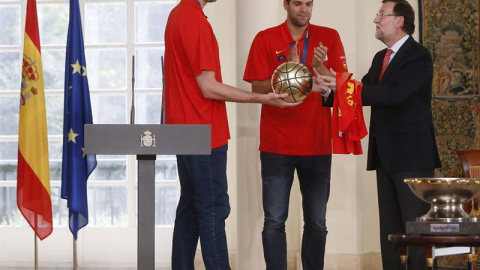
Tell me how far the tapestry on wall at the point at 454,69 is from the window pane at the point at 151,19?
196 centimetres

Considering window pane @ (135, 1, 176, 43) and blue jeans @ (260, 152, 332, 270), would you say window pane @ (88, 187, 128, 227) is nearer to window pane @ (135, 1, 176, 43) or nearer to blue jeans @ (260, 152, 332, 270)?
window pane @ (135, 1, 176, 43)

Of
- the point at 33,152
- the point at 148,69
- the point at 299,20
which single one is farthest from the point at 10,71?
the point at 299,20

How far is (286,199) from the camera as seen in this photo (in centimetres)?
481

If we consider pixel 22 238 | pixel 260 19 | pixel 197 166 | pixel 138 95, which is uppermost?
pixel 260 19

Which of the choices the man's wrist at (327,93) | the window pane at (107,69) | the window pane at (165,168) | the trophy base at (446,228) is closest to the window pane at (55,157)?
the window pane at (107,69)

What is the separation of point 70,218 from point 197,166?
2.01 m

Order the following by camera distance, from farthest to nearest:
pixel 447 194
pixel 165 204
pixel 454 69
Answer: pixel 165 204 → pixel 454 69 → pixel 447 194

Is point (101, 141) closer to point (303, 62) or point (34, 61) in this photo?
point (303, 62)

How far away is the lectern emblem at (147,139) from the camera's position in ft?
11.5

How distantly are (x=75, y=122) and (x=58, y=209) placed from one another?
48.9 inches

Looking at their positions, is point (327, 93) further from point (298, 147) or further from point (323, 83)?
point (298, 147)

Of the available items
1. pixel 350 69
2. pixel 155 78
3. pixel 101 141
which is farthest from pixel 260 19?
pixel 101 141

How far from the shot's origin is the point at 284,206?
4789mm

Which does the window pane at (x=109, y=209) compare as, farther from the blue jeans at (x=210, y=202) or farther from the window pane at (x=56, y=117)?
the blue jeans at (x=210, y=202)
